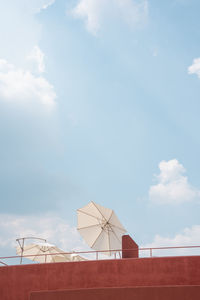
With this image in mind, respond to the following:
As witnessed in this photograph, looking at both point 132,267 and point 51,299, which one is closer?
point 51,299

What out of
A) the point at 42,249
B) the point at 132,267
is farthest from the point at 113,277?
the point at 42,249

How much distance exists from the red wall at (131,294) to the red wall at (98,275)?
3.63 feet

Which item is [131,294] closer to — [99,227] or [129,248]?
[129,248]

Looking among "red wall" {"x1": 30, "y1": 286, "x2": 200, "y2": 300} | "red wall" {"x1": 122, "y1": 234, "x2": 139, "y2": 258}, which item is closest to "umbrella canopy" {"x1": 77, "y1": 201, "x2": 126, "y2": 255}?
"red wall" {"x1": 122, "y1": 234, "x2": 139, "y2": 258}

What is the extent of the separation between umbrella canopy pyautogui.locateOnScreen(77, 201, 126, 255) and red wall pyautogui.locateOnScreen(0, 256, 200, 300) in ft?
11.1

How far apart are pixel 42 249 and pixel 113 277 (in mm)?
14259

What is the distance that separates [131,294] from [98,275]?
6.76 feet

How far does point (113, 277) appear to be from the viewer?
50.0ft

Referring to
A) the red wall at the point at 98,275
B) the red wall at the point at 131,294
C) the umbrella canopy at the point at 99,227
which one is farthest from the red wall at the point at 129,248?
the red wall at the point at 131,294

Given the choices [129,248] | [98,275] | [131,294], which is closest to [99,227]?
[129,248]

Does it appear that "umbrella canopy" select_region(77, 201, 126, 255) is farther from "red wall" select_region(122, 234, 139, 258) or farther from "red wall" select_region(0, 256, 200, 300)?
"red wall" select_region(0, 256, 200, 300)

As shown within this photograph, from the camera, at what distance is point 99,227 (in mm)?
19688

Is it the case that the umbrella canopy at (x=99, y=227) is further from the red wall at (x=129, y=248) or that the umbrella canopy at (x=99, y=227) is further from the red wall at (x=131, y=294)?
the red wall at (x=131, y=294)

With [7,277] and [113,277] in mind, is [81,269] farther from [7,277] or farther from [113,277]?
[7,277]
